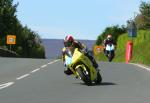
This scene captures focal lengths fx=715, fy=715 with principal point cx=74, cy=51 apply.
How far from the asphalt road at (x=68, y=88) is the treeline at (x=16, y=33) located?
61.0 meters

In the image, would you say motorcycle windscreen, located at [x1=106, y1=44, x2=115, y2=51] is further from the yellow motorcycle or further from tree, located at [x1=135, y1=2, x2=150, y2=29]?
tree, located at [x1=135, y1=2, x2=150, y2=29]

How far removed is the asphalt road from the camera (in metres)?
15.7

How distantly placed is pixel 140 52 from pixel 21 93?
→ 3531 cm

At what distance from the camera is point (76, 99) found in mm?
15719

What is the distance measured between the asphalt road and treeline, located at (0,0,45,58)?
6096 cm

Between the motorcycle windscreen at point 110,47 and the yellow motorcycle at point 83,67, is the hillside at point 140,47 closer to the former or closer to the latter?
the motorcycle windscreen at point 110,47

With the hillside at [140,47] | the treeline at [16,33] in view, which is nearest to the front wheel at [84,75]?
the hillside at [140,47]

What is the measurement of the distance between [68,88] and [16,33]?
A: 8372cm

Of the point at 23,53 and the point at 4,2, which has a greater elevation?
the point at 4,2

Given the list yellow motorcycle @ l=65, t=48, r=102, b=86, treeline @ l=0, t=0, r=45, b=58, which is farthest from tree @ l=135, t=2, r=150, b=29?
yellow motorcycle @ l=65, t=48, r=102, b=86

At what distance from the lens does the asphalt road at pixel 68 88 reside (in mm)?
15695

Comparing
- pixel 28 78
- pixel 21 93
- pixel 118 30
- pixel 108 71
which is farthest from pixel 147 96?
pixel 118 30

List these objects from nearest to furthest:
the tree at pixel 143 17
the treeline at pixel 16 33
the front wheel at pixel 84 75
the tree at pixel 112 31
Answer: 1. the front wheel at pixel 84 75
2. the tree at pixel 143 17
3. the treeline at pixel 16 33
4. the tree at pixel 112 31

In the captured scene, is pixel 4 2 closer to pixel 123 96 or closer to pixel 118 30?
pixel 118 30
